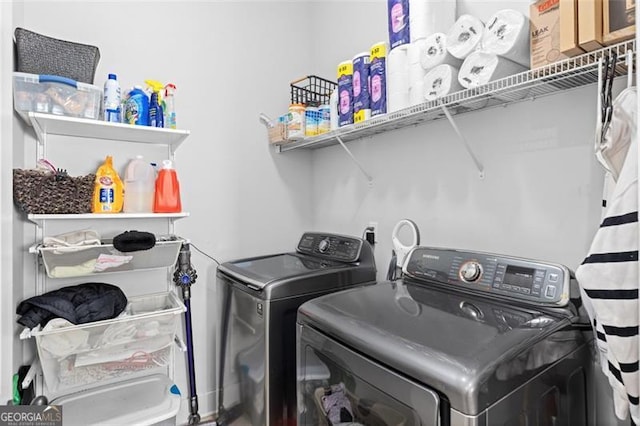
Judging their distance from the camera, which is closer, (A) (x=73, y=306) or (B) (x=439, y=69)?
(B) (x=439, y=69)

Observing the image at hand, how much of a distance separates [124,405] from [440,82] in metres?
2.05

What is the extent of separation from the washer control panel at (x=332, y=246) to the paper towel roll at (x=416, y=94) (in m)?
0.80

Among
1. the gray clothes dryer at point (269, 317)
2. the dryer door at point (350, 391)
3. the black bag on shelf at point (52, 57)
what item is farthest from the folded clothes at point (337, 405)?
the black bag on shelf at point (52, 57)

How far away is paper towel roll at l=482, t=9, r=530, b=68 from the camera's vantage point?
45.3 inches

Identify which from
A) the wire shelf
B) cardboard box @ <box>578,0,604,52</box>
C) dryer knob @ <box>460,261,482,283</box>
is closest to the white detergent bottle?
the wire shelf

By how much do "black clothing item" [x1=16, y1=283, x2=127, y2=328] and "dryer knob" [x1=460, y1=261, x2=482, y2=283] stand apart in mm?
1539

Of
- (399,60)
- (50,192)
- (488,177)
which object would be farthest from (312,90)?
(50,192)

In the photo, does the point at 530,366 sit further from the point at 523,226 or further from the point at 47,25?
the point at 47,25

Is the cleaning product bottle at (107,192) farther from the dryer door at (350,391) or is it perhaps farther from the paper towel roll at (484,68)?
the paper towel roll at (484,68)

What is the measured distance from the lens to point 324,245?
2141mm

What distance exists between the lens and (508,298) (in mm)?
1196

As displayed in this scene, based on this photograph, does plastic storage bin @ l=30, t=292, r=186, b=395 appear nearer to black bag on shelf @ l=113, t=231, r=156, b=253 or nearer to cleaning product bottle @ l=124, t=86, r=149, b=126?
black bag on shelf @ l=113, t=231, r=156, b=253

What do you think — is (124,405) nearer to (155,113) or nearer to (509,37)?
(155,113)

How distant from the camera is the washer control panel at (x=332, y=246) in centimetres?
193
